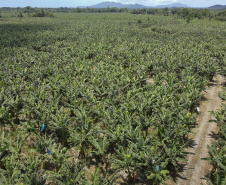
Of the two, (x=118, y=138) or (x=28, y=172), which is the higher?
(x=118, y=138)

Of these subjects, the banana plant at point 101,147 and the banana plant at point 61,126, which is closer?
the banana plant at point 101,147

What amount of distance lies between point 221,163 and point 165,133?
2.19m

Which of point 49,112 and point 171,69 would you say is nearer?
point 49,112

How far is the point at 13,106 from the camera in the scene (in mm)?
8875

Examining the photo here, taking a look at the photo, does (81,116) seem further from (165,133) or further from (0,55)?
(0,55)

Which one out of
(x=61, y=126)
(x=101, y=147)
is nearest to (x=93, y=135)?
(x=101, y=147)

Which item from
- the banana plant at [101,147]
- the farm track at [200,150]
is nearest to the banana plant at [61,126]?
the banana plant at [101,147]

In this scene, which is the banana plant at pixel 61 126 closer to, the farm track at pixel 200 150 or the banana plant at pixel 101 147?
the banana plant at pixel 101 147

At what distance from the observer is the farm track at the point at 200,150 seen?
261 inches

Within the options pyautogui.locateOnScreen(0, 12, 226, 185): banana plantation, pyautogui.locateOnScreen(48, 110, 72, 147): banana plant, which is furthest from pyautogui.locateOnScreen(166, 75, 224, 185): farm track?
pyautogui.locateOnScreen(48, 110, 72, 147): banana plant

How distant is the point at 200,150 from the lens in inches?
318

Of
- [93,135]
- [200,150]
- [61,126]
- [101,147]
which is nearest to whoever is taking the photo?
[101,147]

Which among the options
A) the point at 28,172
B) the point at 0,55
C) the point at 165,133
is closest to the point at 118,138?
the point at 165,133

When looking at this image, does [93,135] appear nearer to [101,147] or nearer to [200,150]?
[101,147]
